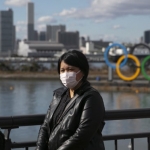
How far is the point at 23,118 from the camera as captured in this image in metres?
3.67

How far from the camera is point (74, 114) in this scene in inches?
124

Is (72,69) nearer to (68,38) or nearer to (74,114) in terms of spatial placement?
(74,114)

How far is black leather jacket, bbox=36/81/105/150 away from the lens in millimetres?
3100

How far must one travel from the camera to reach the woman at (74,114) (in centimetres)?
311

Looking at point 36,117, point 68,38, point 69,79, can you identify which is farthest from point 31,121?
point 68,38

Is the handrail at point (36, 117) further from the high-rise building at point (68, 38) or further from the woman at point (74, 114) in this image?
the high-rise building at point (68, 38)

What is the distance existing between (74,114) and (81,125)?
99mm

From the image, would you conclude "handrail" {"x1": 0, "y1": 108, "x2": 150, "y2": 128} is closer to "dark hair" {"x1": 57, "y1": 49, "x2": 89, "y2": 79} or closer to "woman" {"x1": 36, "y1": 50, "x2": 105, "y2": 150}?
"woman" {"x1": 36, "y1": 50, "x2": 105, "y2": 150}

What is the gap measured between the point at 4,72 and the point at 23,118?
3398 inches

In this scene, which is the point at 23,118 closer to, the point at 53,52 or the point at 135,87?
the point at 135,87

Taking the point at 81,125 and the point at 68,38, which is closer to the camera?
the point at 81,125

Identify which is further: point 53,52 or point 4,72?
point 53,52

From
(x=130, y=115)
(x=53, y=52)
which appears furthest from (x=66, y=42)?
(x=130, y=115)

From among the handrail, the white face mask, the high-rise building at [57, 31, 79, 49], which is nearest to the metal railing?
the handrail
